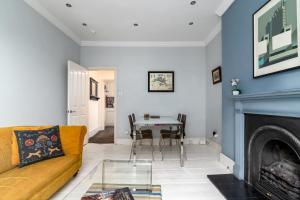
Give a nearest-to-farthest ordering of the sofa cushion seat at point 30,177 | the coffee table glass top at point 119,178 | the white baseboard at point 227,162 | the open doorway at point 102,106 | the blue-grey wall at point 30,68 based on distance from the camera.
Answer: the sofa cushion seat at point 30,177, the coffee table glass top at point 119,178, the blue-grey wall at point 30,68, the white baseboard at point 227,162, the open doorway at point 102,106

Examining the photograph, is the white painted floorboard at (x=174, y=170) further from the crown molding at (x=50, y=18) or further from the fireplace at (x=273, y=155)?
the crown molding at (x=50, y=18)

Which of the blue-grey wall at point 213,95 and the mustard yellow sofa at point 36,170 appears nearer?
the mustard yellow sofa at point 36,170

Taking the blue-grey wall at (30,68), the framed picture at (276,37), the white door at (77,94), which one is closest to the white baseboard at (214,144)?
the framed picture at (276,37)

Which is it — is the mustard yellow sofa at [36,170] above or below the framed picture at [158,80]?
below

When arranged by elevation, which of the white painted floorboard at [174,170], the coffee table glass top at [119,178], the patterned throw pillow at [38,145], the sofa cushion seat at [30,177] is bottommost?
the white painted floorboard at [174,170]

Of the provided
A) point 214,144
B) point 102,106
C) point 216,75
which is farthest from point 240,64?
point 102,106

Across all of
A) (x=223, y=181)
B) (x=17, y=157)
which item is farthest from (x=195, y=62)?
(x=17, y=157)

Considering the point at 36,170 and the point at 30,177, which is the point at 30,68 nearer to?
the point at 36,170

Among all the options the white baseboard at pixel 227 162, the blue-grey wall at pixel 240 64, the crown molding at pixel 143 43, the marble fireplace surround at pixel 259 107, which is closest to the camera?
the marble fireplace surround at pixel 259 107

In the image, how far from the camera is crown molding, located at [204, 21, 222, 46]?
3959 mm

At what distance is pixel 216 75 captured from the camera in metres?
4.21

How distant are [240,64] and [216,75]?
5.01 ft

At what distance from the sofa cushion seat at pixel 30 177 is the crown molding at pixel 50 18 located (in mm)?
2516

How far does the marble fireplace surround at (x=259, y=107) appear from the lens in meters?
1.67
